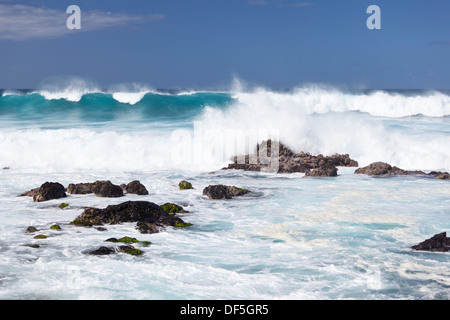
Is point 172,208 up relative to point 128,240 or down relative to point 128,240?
up

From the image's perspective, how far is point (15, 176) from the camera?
1752 centimetres

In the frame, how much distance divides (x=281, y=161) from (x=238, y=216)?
7.73m

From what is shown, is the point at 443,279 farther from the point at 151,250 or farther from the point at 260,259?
the point at 151,250

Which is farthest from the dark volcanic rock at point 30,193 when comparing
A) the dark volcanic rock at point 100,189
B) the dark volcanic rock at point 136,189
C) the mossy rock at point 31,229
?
the mossy rock at point 31,229

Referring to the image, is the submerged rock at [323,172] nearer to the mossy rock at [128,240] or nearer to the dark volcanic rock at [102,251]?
the mossy rock at [128,240]

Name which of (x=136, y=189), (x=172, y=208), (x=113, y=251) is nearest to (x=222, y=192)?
(x=172, y=208)

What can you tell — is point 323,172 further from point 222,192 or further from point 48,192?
point 48,192

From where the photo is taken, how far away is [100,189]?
13.6m

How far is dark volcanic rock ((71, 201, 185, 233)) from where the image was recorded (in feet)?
34.8

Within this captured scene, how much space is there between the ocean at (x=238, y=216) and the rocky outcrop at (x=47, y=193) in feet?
0.92

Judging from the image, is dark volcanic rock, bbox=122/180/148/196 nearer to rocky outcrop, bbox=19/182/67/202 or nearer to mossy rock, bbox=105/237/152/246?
rocky outcrop, bbox=19/182/67/202

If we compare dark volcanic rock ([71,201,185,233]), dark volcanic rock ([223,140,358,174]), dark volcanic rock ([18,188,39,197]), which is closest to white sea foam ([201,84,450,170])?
dark volcanic rock ([223,140,358,174])

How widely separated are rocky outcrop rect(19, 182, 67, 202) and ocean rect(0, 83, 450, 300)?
281 millimetres

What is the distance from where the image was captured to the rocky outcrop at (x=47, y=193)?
1294 cm
